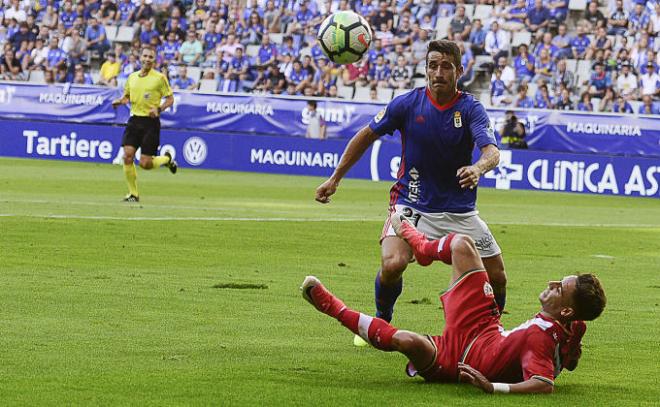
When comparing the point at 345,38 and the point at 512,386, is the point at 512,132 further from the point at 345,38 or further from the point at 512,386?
the point at 512,386

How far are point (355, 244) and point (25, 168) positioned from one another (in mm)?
17190

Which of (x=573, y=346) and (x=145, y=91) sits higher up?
(x=573, y=346)

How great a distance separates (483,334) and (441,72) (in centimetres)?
212

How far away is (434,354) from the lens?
760 centimetres

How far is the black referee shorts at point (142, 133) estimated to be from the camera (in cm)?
2383

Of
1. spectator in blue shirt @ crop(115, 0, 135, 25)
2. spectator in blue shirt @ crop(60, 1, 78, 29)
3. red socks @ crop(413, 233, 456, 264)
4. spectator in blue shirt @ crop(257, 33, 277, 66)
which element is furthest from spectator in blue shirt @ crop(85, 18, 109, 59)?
red socks @ crop(413, 233, 456, 264)

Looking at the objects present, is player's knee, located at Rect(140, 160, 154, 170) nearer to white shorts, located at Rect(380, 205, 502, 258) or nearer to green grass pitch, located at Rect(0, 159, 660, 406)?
green grass pitch, located at Rect(0, 159, 660, 406)

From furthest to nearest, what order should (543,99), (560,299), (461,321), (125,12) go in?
(125,12) < (543,99) < (461,321) < (560,299)

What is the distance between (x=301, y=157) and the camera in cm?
3500

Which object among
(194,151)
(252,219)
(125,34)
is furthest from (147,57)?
(125,34)

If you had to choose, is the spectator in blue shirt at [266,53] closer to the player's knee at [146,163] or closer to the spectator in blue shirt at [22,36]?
the spectator in blue shirt at [22,36]

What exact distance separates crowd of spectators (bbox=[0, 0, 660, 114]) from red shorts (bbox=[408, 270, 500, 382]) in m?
25.6

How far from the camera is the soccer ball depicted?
13023 millimetres

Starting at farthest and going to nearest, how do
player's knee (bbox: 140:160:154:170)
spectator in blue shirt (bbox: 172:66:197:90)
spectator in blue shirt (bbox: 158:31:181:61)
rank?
spectator in blue shirt (bbox: 158:31:181:61)
spectator in blue shirt (bbox: 172:66:197:90)
player's knee (bbox: 140:160:154:170)
